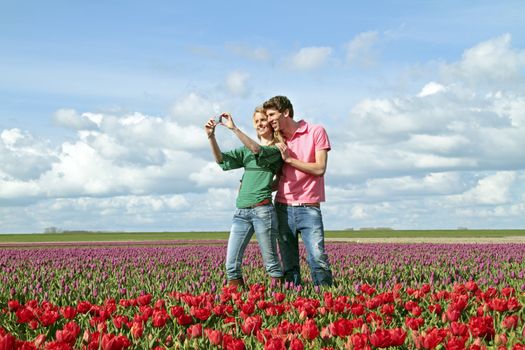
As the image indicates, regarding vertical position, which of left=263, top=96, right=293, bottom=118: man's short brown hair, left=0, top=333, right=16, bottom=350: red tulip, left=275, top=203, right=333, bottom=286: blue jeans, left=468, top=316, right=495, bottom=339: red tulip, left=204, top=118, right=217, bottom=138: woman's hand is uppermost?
left=263, top=96, right=293, bottom=118: man's short brown hair

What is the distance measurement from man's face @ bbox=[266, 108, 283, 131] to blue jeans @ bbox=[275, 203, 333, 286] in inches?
37.4

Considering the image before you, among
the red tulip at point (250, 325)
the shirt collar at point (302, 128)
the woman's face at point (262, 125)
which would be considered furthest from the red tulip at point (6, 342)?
→ the shirt collar at point (302, 128)

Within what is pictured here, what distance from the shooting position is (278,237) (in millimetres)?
7297

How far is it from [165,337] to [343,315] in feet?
5.06

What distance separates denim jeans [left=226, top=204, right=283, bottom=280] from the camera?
23.1 feet

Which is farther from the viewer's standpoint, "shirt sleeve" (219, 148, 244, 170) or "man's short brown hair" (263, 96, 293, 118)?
"shirt sleeve" (219, 148, 244, 170)

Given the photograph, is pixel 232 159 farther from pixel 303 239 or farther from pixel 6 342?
pixel 6 342

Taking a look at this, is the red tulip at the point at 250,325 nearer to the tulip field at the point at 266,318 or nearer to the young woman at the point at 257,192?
the tulip field at the point at 266,318

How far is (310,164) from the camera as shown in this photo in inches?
270

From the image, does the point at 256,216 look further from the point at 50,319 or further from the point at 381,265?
the point at 381,265

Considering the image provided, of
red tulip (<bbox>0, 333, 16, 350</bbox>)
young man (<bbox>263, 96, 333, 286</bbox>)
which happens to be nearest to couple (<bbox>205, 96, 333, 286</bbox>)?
young man (<bbox>263, 96, 333, 286</bbox>)

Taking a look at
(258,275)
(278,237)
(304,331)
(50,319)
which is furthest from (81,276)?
(304,331)

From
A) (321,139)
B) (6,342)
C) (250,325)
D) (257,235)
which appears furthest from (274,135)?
(6,342)

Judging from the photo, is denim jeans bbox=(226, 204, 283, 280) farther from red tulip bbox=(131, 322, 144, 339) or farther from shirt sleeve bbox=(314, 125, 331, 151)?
red tulip bbox=(131, 322, 144, 339)
